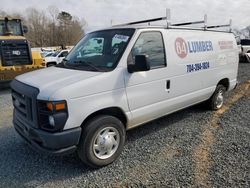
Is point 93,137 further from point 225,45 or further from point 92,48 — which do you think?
point 225,45

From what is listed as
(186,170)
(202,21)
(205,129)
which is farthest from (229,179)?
(202,21)

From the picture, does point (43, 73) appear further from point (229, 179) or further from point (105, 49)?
point (229, 179)

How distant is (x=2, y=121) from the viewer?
618 cm

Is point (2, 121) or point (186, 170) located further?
point (2, 121)

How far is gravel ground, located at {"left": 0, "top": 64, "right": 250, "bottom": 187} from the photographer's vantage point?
357cm

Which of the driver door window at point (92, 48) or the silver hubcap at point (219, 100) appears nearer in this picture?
the driver door window at point (92, 48)

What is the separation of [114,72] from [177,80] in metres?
1.55

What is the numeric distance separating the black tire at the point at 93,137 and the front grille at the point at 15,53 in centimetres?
763

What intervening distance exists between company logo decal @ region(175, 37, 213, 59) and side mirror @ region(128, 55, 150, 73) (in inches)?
47.0

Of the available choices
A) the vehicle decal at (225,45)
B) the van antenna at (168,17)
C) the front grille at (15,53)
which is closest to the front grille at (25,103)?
the van antenna at (168,17)

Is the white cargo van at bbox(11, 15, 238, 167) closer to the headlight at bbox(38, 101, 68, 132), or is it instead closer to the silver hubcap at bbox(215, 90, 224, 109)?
the headlight at bbox(38, 101, 68, 132)

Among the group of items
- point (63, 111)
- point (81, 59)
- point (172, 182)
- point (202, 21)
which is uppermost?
point (202, 21)

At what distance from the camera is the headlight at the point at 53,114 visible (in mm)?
3316

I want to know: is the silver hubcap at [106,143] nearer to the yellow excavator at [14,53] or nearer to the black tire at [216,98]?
the black tire at [216,98]
